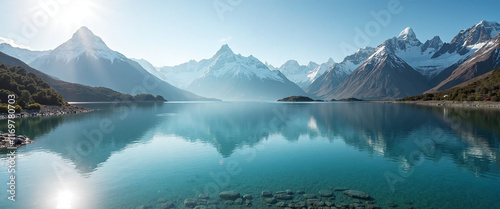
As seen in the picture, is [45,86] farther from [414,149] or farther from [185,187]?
[414,149]

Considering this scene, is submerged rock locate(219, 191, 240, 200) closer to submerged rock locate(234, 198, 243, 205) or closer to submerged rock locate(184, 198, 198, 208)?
submerged rock locate(234, 198, 243, 205)

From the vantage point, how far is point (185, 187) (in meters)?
22.9

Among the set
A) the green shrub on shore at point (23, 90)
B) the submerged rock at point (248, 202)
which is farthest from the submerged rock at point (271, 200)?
the green shrub on shore at point (23, 90)

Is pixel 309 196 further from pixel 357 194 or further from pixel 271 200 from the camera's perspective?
pixel 357 194

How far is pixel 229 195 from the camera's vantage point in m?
20.6

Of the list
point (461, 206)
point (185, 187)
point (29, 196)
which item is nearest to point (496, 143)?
point (461, 206)

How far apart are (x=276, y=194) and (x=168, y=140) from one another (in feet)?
107

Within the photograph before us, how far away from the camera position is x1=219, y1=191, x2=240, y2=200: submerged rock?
66.5 ft

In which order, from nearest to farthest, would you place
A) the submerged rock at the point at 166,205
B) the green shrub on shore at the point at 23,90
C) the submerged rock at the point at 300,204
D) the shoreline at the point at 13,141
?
the submerged rock at the point at 300,204 < the submerged rock at the point at 166,205 < the shoreline at the point at 13,141 < the green shrub on shore at the point at 23,90

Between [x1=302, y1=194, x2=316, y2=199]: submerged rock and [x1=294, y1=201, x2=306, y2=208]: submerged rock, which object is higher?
[x1=302, y1=194, x2=316, y2=199]: submerged rock

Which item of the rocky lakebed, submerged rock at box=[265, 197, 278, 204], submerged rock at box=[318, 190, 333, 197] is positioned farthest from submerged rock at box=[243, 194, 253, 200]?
submerged rock at box=[318, 190, 333, 197]

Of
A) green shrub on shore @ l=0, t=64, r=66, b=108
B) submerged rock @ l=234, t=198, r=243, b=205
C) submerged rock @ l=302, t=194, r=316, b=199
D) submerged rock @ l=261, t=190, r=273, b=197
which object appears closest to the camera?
submerged rock @ l=234, t=198, r=243, b=205

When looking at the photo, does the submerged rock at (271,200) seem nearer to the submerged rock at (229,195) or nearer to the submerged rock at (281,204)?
the submerged rock at (281,204)

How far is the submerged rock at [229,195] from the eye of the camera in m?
20.3
